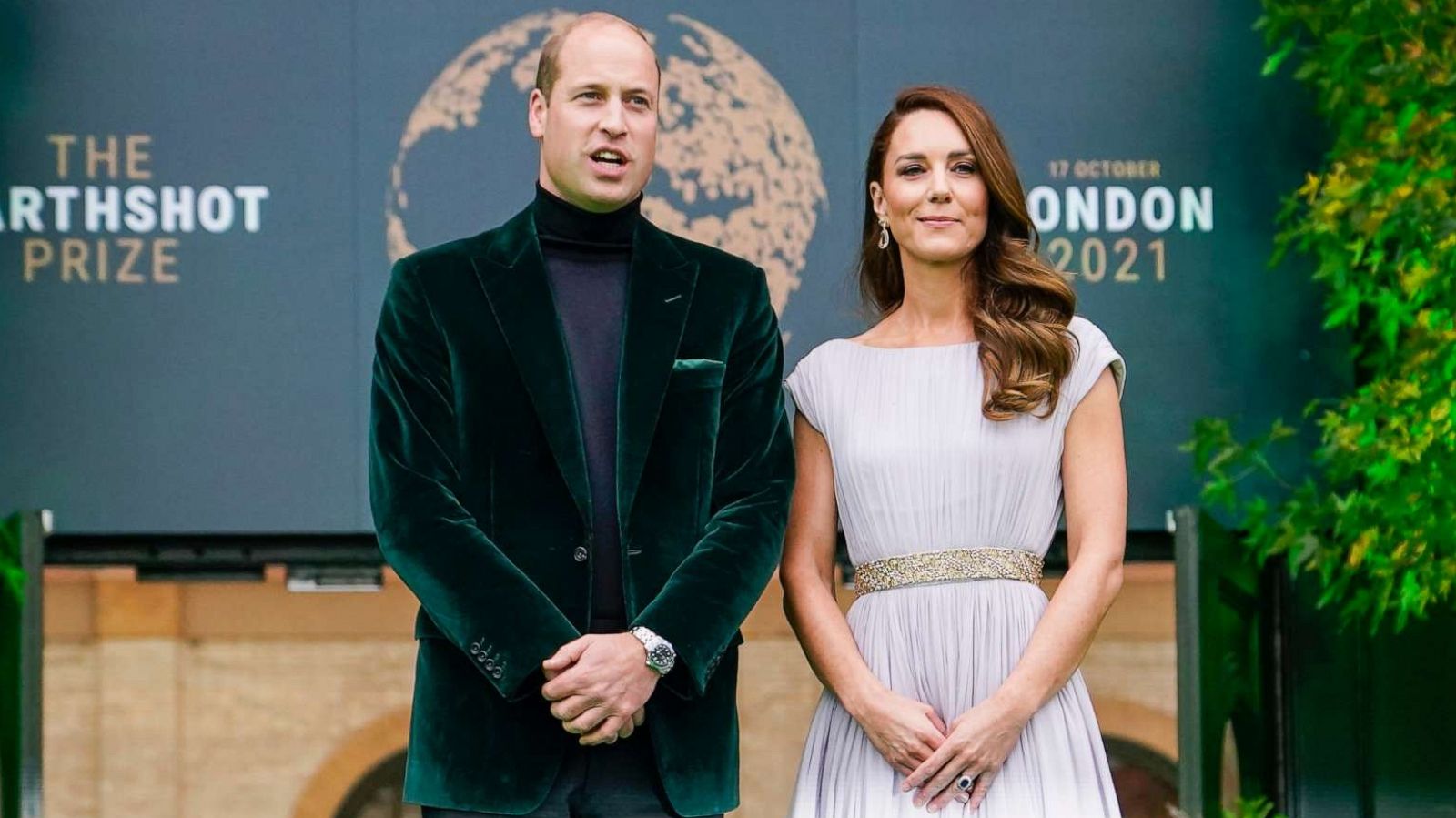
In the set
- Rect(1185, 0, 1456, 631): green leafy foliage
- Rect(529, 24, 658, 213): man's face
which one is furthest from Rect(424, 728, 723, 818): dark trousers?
Rect(1185, 0, 1456, 631): green leafy foliage

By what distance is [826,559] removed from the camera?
10.6 ft

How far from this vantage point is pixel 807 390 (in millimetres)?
3301

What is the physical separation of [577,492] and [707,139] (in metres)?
3.18

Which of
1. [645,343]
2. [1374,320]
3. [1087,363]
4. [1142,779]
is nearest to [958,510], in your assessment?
[1087,363]

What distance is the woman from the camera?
307 cm

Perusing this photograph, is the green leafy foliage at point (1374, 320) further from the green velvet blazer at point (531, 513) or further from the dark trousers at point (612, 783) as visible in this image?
the dark trousers at point (612, 783)

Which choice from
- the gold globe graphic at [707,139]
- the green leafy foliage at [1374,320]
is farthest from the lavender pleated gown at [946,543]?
the gold globe graphic at [707,139]

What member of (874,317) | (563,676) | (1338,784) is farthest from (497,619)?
(1338,784)

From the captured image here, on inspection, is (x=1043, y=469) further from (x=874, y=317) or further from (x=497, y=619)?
(x=497, y=619)

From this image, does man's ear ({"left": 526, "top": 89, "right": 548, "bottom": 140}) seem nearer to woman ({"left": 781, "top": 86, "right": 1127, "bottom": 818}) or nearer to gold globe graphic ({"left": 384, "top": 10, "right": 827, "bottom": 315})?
woman ({"left": 781, "top": 86, "right": 1127, "bottom": 818})

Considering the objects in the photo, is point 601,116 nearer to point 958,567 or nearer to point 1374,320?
point 958,567

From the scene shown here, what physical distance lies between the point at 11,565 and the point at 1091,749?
364 centimetres

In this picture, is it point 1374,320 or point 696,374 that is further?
point 1374,320

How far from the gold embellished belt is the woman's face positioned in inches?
17.8
